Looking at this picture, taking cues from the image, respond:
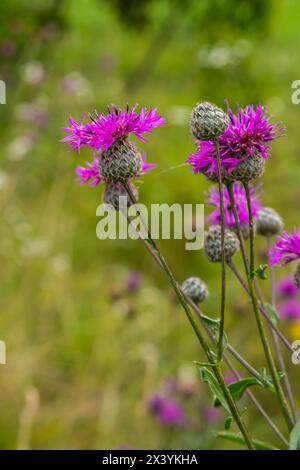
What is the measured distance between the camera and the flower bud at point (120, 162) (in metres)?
1.35

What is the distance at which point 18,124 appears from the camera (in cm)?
559

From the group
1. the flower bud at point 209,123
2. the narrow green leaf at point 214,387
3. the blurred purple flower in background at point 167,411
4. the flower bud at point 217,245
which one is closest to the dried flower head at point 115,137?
the flower bud at point 209,123

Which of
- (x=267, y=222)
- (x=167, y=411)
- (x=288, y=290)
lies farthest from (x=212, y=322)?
(x=288, y=290)

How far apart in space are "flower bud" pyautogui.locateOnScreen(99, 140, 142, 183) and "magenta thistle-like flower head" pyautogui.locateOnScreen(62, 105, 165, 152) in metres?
0.02

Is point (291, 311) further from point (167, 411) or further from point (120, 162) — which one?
point (120, 162)

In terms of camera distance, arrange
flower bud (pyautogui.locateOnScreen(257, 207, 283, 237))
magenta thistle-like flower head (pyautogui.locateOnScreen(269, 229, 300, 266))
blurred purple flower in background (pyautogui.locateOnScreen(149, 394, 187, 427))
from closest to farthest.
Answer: magenta thistle-like flower head (pyautogui.locateOnScreen(269, 229, 300, 266)) < flower bud (pyautogui.locateOnScreen(257, 207, 283, 237)) < blurred purple flower in background (pyautogui.locateOnScreen(149, 394, 187, 427))

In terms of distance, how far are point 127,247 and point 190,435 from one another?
7.07 feet

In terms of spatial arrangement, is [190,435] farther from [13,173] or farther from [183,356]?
[13,173]

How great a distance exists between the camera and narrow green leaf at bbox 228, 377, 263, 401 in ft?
4.37

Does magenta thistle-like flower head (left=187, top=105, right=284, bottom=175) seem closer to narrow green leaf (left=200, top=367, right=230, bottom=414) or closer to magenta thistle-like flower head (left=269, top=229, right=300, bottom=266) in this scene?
magenta thistle-like flower head (left=269, top=229, right=300, bottom=266)

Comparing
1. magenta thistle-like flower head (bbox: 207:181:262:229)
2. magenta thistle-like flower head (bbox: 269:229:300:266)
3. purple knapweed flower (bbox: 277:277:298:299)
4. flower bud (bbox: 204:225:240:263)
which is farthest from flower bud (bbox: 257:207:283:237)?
purple knapweed flower (bbox: 277:277:298:299)

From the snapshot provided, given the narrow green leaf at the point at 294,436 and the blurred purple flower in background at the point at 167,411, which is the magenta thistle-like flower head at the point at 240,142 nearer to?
the narrow green leaf at the point at 294,436

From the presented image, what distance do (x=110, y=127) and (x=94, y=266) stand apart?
334cm
